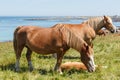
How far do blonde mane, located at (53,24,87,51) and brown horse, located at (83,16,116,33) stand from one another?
269cm

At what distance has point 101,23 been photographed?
1207cm

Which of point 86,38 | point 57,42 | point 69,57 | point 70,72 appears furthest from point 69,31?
point 69,57

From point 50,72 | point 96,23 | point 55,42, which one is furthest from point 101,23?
point 50,72

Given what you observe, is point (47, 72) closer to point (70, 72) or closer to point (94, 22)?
point (70, 72)

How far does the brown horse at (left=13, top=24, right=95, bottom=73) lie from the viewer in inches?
360

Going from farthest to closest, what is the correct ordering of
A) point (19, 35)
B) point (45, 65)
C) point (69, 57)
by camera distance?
1. point (69, 57)
2. point (45, 65)
3. point (19, 35)

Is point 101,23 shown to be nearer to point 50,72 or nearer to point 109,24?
point 109,24

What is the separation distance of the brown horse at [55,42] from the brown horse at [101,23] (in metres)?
2.72

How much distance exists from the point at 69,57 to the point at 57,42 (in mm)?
3719

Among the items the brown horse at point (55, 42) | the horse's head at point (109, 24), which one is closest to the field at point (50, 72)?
the brown horse at point (55, 42)

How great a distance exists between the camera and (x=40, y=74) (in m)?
9.06

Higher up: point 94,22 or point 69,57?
point 94,22

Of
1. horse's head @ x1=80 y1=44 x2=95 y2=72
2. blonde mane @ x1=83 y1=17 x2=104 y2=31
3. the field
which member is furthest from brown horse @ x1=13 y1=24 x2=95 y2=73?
blonde mane @ x1=83 y1=17 x2=104 y2=31

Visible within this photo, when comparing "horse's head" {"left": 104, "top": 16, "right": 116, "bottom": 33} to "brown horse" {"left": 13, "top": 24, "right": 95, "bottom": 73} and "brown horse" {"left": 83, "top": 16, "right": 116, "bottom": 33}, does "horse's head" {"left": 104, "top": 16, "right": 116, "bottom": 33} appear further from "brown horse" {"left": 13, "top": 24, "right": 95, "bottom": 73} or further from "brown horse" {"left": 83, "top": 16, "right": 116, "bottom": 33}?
"brown horse" {"left": 13, "top": 24, "right": 95, "bottom": 73}
